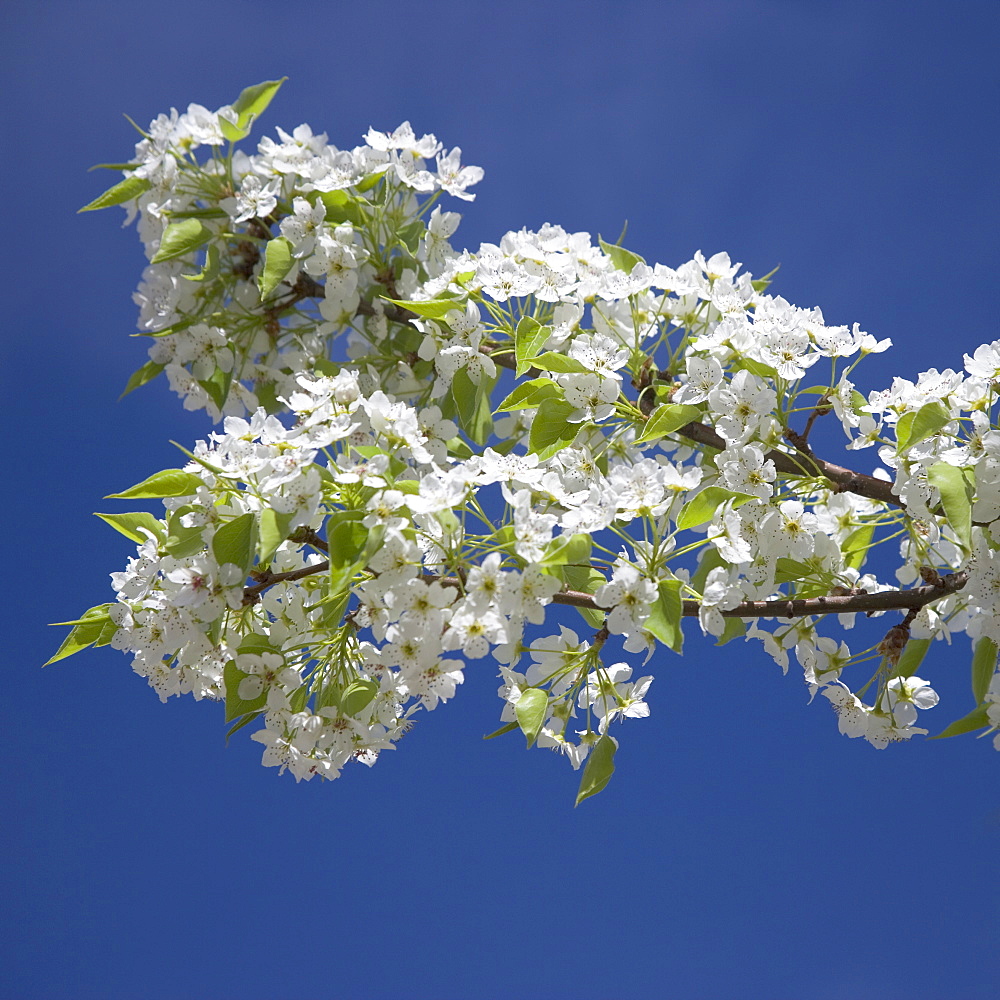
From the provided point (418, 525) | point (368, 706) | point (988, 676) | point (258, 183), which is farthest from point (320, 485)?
point (988, 676)

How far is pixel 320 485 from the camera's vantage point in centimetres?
112

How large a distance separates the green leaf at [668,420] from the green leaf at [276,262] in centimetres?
71

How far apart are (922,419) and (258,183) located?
1.19m

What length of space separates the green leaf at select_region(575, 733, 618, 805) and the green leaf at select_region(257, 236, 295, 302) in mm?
908

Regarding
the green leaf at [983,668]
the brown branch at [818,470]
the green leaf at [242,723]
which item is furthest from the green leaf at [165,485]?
the green leaf at [983,668]

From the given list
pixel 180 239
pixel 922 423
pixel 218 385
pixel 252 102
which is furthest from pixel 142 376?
pixel 922 423

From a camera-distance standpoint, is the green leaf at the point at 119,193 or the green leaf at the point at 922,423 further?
the green leaf at the point at 119,193

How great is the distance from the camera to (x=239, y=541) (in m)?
1.13

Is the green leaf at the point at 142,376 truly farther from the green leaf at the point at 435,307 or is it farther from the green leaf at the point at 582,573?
the green leaf at the point at 582,573

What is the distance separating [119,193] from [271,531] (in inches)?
41.1

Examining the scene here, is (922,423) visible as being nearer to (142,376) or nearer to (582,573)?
(582,573)

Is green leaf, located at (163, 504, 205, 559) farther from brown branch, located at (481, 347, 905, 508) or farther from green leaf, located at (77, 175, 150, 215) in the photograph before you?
green leaf, located at (77, 175, 150, 215)

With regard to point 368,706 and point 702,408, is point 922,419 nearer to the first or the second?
point 702,408

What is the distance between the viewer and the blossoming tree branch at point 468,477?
1.12 metres
